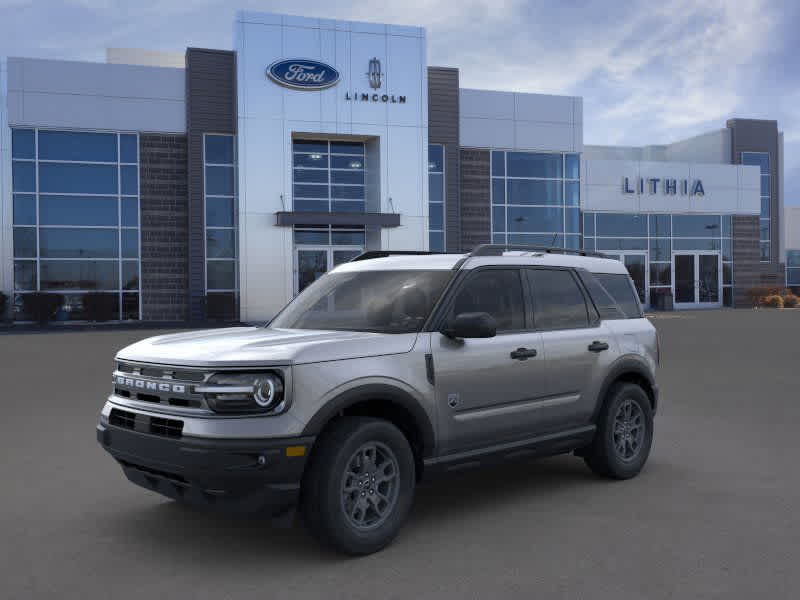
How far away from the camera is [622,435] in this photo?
6750 mm

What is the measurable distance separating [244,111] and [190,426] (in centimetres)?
2766

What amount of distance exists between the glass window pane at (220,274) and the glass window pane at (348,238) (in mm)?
4018

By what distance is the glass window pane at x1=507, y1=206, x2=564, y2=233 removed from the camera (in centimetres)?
3666

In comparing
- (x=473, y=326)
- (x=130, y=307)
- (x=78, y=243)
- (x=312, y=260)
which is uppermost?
(x=78, y=243)

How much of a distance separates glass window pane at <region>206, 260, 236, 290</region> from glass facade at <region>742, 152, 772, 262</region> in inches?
1192

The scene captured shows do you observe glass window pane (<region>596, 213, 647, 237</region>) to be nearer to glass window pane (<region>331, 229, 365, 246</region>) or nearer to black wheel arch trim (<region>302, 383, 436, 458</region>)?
glass window pane (<region>331, 229, 365, 246</region>)

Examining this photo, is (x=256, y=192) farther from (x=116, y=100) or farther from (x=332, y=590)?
(x=332, y=590)

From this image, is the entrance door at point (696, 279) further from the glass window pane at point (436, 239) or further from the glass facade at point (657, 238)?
the glass window pane at point (436, 239)

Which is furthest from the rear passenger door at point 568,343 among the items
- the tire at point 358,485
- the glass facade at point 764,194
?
the glass facade at point 764,194

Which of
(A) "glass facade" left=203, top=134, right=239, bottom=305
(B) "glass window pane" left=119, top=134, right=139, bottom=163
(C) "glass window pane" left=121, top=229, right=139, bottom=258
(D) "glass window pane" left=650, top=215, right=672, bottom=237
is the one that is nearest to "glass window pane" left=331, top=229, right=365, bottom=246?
(A) "glass facade" left=203, top=134, right=239, bottom=305

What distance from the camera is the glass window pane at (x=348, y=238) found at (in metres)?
32.2

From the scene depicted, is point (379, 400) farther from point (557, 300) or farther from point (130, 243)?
point (130, 243)

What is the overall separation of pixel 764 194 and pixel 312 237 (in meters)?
29.3

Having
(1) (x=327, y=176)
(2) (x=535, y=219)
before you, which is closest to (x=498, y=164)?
(2) (x=535, y=219)
